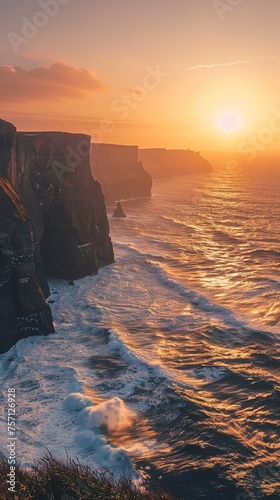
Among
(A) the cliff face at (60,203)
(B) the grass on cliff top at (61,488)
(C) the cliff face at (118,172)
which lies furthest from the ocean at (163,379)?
(C) the cliff face at (118,172)

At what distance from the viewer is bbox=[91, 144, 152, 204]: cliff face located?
11688 cm

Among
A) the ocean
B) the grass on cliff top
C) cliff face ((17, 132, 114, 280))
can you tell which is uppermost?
cliff face ((17, 132, 114, 280))

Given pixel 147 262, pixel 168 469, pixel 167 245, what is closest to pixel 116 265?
pixel 147 262

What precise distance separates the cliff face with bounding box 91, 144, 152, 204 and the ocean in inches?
2973

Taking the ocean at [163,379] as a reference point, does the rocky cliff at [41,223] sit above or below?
above

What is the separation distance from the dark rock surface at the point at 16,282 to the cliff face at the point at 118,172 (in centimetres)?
8505

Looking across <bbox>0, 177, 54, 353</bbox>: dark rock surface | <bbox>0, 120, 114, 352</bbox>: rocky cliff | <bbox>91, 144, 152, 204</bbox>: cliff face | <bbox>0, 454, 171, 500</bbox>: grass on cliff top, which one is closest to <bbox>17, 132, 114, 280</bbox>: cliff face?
<bbox>0, 120, 114, 352</bbox>: rocky cliff

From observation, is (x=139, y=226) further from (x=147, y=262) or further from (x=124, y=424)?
(x=124, y=424)

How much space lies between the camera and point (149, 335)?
90.1 ft

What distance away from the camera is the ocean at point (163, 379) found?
15.9m

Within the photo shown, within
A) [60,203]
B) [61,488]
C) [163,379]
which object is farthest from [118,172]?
[61,488]

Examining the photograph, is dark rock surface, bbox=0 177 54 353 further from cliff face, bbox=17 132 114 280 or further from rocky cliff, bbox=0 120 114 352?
cliff face, bbox=17 132 114 280

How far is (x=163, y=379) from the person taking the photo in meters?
21.6

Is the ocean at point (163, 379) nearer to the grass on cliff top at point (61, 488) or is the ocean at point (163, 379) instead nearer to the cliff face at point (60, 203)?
the cliff face at point (60, 203)
